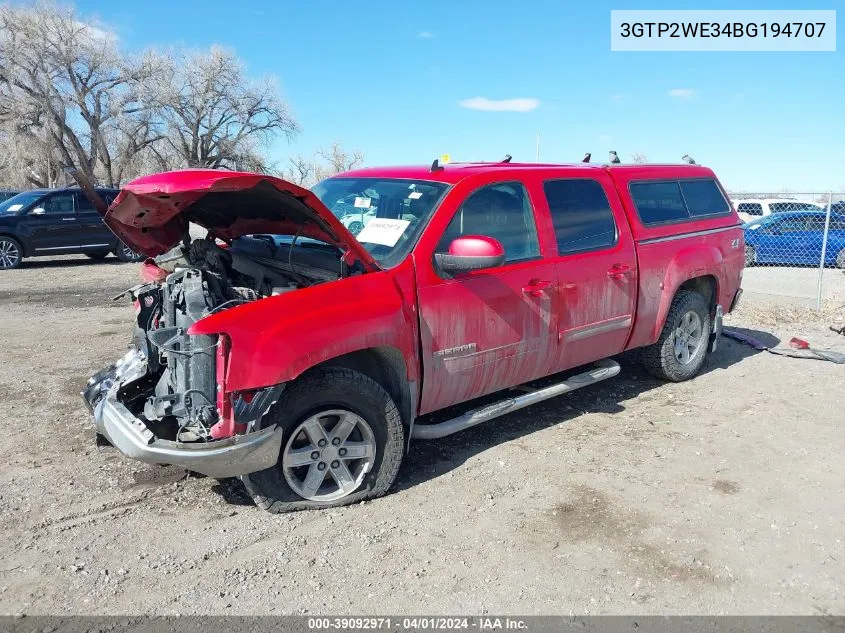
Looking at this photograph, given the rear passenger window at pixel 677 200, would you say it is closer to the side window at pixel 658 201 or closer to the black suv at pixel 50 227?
the side window at pixel 658 201

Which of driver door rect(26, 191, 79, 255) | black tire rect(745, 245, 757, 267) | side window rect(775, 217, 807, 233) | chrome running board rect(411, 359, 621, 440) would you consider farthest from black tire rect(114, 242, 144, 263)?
side window rect(775, 217, 807, 233)

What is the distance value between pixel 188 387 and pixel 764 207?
16502 mm

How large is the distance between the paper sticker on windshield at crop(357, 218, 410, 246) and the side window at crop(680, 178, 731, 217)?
3.17m

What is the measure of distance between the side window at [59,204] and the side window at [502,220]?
13.7 metres

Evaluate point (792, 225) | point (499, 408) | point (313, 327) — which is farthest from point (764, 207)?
point (313, 327)

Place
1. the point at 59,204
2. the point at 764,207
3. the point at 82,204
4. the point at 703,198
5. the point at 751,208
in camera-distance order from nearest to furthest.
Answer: the point at 703,198 → the point at 59,204 → the point at 82,204 → the point at 764,207 → the point at 751,208

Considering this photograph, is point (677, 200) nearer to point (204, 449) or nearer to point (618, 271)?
point (618, 271)

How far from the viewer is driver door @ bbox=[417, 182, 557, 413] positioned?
4172 mm

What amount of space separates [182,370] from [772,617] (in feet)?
10.1

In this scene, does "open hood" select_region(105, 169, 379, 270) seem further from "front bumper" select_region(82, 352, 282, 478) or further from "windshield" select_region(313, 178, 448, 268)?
"front bumper" select_region(82, 352, 282, 478)

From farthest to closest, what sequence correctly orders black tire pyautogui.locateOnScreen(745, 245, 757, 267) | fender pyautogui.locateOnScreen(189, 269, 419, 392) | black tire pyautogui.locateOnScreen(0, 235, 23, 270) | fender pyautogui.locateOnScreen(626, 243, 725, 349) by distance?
black tire pyautogui.locateOnScreen(745, 245, 757, 267) < black tire pyautogui.locateOnScreen(0, 235, 23, 270) < fender pyautogui.locateOnScreen(626, 243, 725, 349) < fender pyautogui.locateOnScreen(189, 269, 419, 392)

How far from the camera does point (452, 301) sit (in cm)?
420

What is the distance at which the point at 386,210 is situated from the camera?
15.0 feet


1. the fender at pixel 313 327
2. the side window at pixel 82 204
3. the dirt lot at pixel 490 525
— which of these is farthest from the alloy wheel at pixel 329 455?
the side window at pixel 82 204
